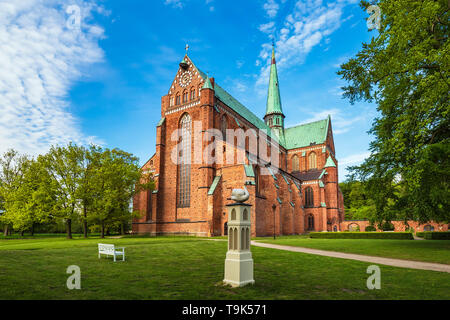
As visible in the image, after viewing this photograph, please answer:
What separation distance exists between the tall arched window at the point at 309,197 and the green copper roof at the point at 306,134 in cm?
1083

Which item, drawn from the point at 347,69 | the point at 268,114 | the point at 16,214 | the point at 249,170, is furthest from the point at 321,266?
the point at 268,114

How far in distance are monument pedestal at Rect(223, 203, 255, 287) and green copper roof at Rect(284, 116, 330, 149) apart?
160 ft

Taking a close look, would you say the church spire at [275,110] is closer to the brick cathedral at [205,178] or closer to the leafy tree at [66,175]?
the brick cathedral at [205,178]

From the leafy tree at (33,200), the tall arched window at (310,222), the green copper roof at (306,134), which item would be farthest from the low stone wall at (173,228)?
the green copper roof at (306,134)

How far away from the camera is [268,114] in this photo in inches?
2297

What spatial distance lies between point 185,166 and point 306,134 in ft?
104

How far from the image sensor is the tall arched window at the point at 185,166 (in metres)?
33.4

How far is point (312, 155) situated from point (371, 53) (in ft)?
134

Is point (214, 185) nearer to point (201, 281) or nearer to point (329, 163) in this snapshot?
point (201, 281)

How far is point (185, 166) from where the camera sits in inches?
1340

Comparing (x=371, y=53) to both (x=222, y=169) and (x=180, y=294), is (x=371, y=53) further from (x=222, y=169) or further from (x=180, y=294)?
(x=222, y=169)

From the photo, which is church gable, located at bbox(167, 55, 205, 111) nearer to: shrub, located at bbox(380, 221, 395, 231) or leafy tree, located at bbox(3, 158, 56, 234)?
leafy tree, located at bbox(3, 158, 56, 234)

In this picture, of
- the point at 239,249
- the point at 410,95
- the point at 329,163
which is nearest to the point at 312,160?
the point at 329,163

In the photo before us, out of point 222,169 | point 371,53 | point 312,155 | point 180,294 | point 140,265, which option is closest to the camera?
point 180,294
